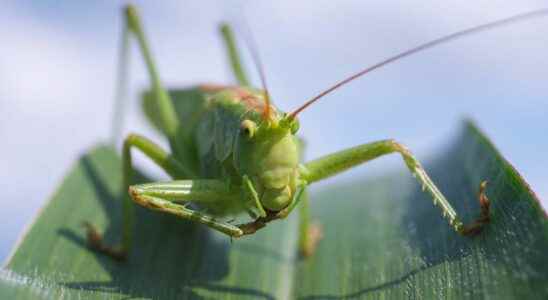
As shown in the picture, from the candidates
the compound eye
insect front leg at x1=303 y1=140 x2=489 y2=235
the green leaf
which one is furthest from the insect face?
the green leaf

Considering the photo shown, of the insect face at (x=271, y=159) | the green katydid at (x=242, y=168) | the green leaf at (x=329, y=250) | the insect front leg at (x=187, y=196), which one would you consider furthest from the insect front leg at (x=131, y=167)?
the insect face at (x=271, y=159)

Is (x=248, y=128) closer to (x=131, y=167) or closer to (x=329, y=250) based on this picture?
(x=131, y=167)

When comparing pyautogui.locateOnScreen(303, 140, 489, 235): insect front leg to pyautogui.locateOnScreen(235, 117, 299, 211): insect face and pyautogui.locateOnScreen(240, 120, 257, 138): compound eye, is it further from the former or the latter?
pyautogui.locateOnScreen(240, 120, 257, 138): compound eye

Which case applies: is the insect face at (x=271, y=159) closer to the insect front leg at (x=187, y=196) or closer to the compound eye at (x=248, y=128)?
the compound eye at (x=248, y=128)

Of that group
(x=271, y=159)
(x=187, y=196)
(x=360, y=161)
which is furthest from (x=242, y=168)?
(x=360, y=161)

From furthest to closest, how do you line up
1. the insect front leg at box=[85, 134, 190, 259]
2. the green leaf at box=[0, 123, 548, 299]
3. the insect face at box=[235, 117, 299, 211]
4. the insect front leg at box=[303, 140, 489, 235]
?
the insect front leg at box=[85, 134, 190, 259] < the insect front leg at box=[303, 140, 489, 235] < the insect face at box=[235, 117, 299, 211] < the green leaf at box=[0, 123, 548, 299]

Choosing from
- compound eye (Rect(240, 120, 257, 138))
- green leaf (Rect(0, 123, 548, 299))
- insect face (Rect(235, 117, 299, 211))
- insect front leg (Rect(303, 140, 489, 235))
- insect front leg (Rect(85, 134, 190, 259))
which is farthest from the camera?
insect front leg (Rect(85, 134, 190, 259))
